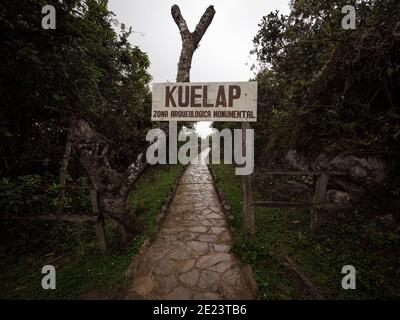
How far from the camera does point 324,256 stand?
4.03 m

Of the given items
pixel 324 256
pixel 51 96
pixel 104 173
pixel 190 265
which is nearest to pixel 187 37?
pixel 51 96

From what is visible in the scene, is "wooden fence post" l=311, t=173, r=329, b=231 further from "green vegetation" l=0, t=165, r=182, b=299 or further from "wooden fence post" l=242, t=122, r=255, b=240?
"green vegetation" l=0, t=165, r=182, b=299

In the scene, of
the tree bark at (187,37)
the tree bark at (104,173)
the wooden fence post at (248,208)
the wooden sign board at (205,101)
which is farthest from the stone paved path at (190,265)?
the tree bark at (187,37)

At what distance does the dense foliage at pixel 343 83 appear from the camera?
4793 millimetres

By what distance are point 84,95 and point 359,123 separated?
264 inches

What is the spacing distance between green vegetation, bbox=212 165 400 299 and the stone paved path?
1.16ft

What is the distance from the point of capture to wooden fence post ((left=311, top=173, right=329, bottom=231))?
4.54 meters

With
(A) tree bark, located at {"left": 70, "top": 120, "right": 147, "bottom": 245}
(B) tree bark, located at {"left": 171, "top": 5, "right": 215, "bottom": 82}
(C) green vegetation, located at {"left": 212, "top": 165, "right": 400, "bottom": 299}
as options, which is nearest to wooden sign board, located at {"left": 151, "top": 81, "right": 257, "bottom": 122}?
(B) tree bark, located at {"left": 171, "top": 5, "right": 215, "bottom": 82}

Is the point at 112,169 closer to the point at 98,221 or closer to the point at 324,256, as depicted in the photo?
the point at 98,221

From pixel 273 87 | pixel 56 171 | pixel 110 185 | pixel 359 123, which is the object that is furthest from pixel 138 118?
pixel 359 123

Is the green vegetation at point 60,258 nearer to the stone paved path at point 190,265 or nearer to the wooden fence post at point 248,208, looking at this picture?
the stone paved path at point 190,265

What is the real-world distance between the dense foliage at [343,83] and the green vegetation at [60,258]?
5239 mm

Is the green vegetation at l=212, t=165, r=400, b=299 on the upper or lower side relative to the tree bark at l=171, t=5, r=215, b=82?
lower
